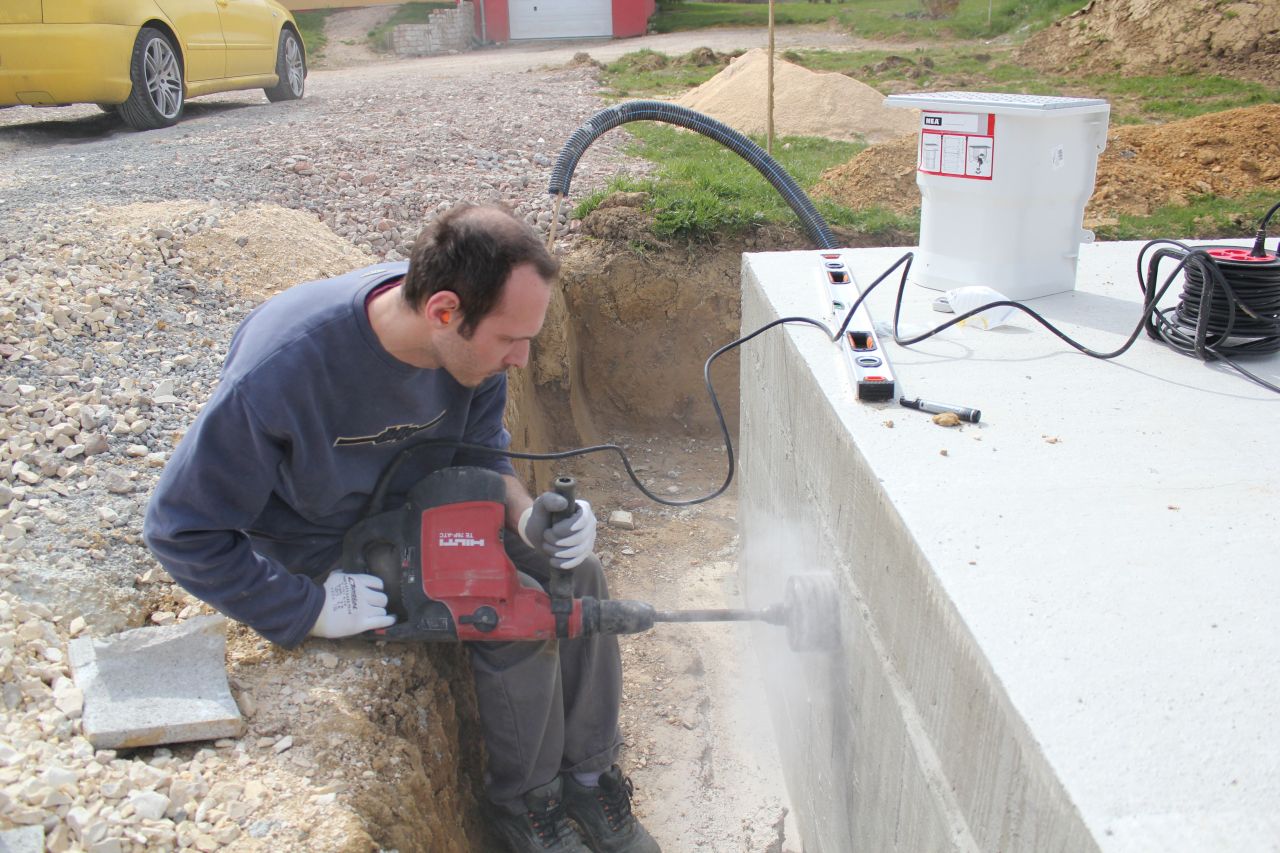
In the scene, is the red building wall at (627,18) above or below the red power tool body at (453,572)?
above

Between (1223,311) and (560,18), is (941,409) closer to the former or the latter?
(1223,311)

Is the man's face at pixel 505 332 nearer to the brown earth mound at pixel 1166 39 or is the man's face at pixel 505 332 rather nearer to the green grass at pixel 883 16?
the brown earth mound at pixel 1166 39

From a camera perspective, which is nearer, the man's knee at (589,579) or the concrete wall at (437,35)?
the man's knee at (589,579)

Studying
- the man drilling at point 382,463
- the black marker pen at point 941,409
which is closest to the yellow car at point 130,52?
the man drilling at point 382,463

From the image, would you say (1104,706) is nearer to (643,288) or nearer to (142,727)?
(142,727)

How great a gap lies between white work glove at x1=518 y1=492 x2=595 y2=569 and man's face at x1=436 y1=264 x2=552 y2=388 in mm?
365

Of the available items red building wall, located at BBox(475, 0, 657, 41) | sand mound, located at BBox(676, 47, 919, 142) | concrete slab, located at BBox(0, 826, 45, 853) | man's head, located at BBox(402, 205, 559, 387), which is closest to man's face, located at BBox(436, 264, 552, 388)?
man's head, located at BBox(402, 205, 559, 387)

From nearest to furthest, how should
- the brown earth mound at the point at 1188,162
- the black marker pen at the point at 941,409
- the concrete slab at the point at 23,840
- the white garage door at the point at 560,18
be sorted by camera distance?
the concrete slab at the point at 23,840
the black marker pen at the point at 941,409
the brown earth mound at the point at 1188,162
the white garage door at the point at 560,18

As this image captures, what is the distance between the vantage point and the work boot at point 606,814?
9.54ft

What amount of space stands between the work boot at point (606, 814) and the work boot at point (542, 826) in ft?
0.31

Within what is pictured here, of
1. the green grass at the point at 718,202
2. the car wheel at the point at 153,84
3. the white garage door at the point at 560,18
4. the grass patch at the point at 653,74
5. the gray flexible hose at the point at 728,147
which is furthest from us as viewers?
the white garage door at the point at 560,18

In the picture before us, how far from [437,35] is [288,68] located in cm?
1128

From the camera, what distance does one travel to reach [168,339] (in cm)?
390

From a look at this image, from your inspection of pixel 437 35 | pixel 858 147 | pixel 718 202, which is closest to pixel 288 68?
pixel 858 147
